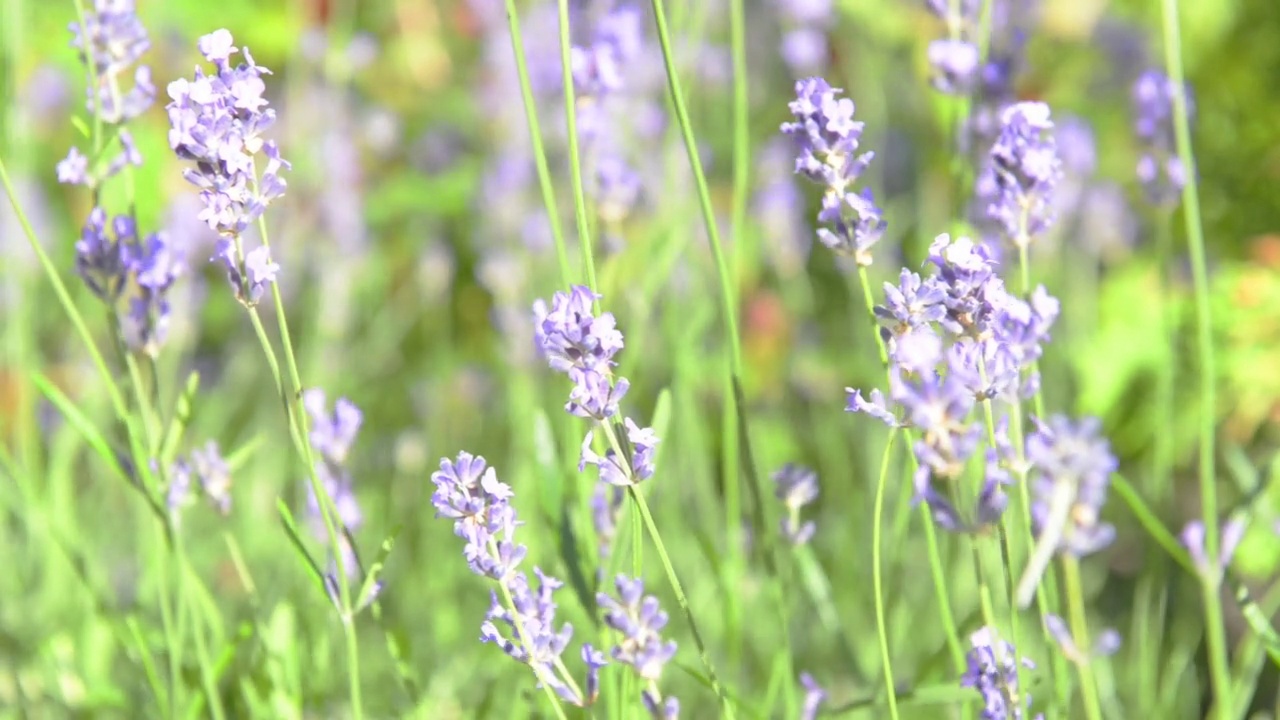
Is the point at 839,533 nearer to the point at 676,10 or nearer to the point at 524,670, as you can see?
the point at 524,670

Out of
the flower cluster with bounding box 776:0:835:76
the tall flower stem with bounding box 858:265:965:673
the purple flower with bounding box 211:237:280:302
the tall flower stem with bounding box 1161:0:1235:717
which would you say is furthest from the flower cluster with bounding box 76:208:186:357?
the flower cluster with bounding box 776:0:835:76

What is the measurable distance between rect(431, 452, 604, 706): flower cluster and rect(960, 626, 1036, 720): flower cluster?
0.27 meters

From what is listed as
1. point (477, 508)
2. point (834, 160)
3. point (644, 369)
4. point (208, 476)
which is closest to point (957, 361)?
point (834, 160)

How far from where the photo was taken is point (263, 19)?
9.62ft

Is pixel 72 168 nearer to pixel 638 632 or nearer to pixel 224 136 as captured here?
pixel 224 136

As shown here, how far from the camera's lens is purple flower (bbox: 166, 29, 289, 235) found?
81 cm

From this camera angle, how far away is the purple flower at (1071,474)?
2.39 feet

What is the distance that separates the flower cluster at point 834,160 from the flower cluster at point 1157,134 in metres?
0.62

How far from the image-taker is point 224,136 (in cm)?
83

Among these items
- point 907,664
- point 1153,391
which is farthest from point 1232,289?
point 907,664

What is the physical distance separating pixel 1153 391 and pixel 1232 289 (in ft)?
1.30

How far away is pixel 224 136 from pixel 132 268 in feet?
0.96

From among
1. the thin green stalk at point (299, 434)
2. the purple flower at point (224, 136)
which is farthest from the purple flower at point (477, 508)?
the purple flower at point (224, 136)

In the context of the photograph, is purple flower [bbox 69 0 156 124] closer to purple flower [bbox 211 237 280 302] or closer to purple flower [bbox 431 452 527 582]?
purple flower [bbox 211 237 280 302]
